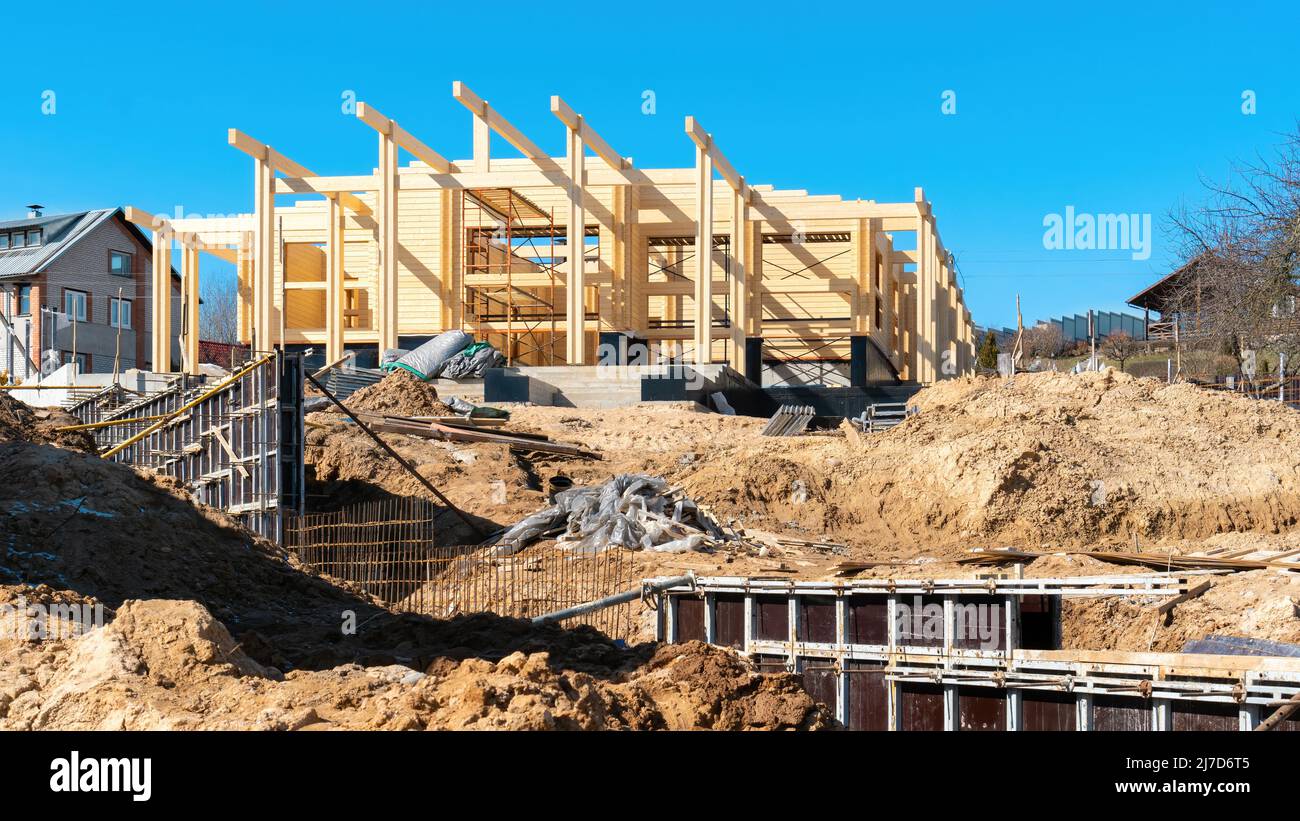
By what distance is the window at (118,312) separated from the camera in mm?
50062

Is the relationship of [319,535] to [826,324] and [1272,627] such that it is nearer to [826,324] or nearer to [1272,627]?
[1272,627]

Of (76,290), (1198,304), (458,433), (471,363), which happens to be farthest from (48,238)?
(1198,304)

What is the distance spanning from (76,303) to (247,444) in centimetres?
3473

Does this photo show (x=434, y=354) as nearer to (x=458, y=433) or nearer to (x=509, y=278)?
(x=509, y=278)

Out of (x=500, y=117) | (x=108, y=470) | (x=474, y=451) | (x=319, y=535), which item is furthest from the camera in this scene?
(x=500, y=117)

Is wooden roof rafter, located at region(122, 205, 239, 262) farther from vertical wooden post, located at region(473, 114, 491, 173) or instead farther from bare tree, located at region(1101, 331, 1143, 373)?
bare tree, located at region(1101, 331, 1143, 373)

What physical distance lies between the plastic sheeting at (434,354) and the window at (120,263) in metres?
21.5

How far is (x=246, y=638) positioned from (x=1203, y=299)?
26728mm

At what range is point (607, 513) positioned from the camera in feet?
59.4

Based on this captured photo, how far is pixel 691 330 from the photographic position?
3912cm

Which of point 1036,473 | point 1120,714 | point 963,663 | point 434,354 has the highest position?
point 434,354

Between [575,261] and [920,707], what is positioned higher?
[575,261]

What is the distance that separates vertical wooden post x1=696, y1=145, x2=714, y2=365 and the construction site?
0.41ft

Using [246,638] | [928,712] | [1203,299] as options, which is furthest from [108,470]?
[1203,299]
